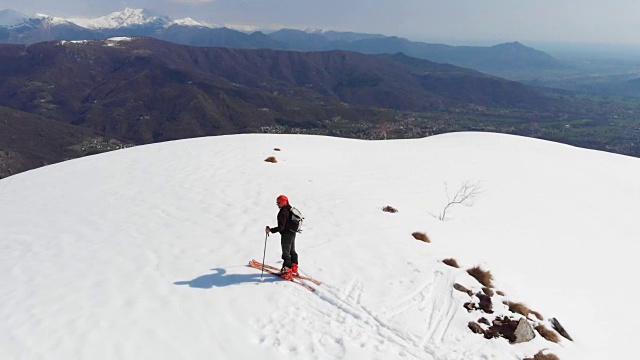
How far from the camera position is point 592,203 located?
27609 millimetres

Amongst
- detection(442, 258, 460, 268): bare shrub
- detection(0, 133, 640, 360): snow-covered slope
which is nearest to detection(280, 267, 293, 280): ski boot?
detection(0, 133, 640, 360): snow-covered slope

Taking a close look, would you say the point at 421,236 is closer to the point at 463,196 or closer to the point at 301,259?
the point at 301,259

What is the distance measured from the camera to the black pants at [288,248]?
44.0ft

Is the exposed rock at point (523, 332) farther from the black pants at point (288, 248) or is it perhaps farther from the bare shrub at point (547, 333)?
the black pants at point (288, 248)

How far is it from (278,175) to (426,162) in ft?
49.6

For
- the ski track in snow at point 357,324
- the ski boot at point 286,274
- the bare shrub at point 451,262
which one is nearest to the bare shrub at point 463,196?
the bare shrub at point 451,262

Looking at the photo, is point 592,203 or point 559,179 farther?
point 559,179

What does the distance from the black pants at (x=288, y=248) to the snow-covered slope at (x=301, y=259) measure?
3.14ft

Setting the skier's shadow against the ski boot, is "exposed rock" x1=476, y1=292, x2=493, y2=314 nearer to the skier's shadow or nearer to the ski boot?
the ski boot

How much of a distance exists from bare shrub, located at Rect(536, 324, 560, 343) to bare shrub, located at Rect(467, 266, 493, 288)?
7.40 ft

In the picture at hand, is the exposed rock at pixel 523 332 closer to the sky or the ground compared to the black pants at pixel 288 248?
closer to the ground

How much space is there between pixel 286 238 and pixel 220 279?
9.16 ft

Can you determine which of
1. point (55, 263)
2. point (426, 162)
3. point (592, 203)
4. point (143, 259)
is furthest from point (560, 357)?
point (426, 162)

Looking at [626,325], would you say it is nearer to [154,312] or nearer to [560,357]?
[560,357]
